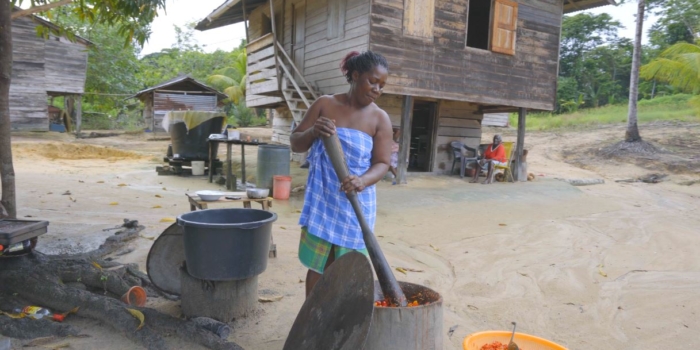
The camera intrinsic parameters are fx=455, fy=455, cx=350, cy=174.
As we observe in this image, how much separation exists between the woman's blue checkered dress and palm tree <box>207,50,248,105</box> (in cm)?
2458

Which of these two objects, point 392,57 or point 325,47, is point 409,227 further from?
point 325,47

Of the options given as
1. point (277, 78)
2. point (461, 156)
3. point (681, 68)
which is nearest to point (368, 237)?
point (277, 78)

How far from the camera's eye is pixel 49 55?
16.7 m

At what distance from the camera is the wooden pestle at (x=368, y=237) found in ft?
6.37

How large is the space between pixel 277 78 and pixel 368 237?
8743mm

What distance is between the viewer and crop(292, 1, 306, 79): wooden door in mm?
10945

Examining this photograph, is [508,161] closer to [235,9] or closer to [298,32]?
[298,32]

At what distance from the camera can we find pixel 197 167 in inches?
398

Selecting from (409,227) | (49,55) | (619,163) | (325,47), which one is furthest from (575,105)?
(49,55)

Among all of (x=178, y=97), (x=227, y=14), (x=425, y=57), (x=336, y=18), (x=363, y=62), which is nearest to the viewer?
(x=363, y=62)

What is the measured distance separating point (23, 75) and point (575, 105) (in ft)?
88.1

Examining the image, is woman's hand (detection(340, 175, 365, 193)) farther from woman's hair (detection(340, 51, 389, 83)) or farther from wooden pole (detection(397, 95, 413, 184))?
wooden pole (detection(397, 95, 413, 184))

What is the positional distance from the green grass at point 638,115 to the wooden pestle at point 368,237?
2047 centimetres

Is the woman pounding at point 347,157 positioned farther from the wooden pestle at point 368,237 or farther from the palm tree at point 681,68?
the palm tree at point 681,68
